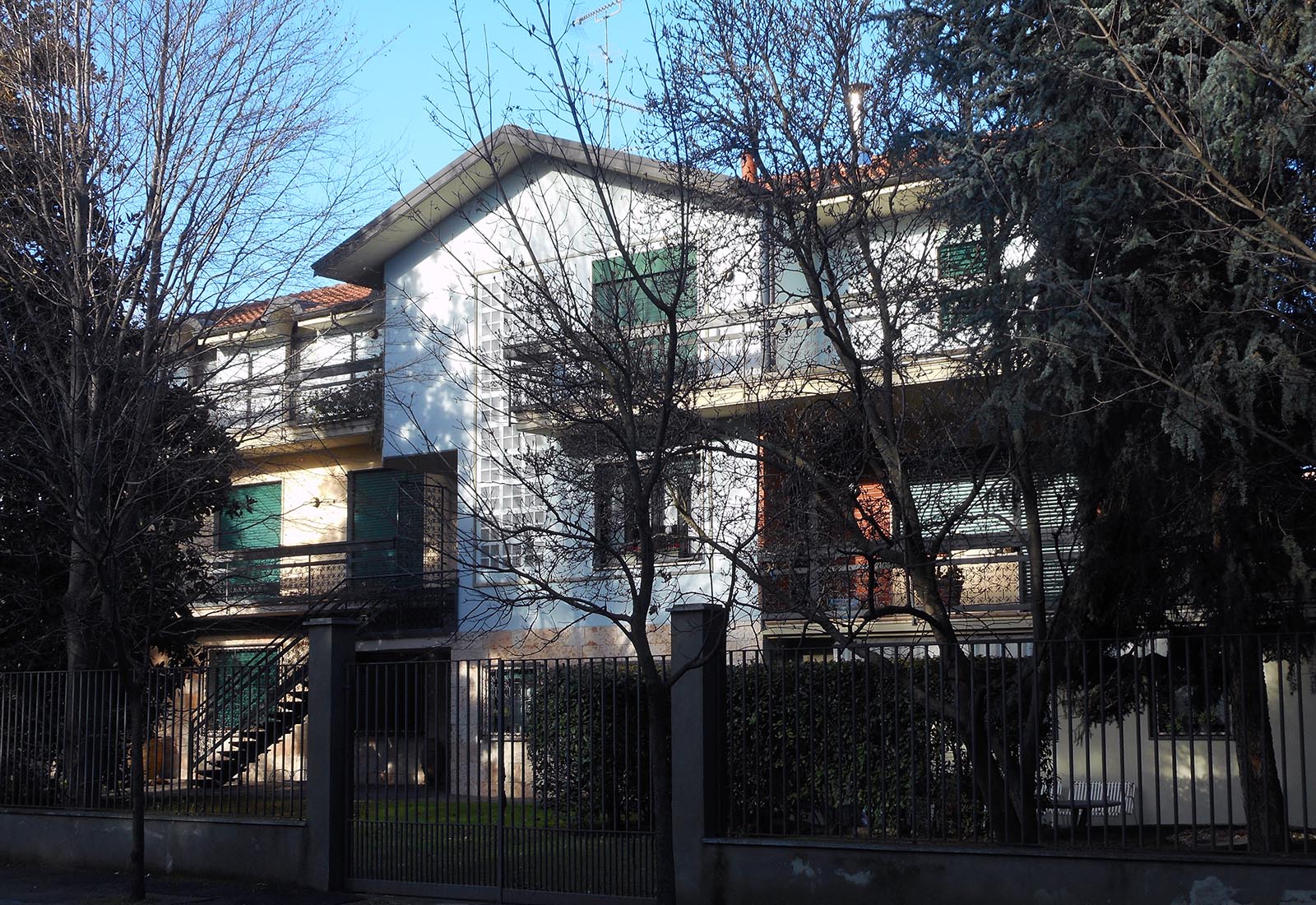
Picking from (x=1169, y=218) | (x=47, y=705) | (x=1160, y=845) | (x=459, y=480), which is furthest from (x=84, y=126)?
(x=1160, y=845)

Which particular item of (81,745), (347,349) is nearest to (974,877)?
(81,745)

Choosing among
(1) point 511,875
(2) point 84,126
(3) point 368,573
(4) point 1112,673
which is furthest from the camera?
(3) point 368,573

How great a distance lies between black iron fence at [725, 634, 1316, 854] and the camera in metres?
9.09

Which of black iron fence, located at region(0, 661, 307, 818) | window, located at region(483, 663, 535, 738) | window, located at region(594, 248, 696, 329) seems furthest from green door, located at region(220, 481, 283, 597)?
window, located at region(594, 248, 696, 329)

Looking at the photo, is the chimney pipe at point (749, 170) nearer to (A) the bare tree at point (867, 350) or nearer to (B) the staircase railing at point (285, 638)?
(A) the bare tree at point (867, 350)

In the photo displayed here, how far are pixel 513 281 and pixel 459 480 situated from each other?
169cm

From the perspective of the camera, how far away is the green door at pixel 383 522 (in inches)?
877

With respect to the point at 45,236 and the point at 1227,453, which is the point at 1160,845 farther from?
the point at 45,236

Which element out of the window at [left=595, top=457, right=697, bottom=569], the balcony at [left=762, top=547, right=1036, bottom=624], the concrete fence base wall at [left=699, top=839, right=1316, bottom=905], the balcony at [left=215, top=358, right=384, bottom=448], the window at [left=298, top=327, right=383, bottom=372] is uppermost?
the window at [left=298, top=327, right=383, bottom=372]

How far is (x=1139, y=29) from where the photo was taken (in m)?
9.32

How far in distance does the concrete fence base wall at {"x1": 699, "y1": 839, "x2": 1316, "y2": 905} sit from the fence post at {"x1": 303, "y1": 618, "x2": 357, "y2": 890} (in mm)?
3777

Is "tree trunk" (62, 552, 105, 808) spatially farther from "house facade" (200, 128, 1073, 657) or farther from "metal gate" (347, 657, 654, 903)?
"house facade" (200, 128, 1073, 657)

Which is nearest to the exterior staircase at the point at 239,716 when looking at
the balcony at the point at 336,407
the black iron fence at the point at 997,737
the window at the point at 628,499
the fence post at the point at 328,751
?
the fence post at the point at 328,751

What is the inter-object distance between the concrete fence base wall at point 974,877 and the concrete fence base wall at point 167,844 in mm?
4482
